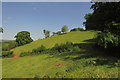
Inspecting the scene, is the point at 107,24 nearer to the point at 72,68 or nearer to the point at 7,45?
the point at 72,68

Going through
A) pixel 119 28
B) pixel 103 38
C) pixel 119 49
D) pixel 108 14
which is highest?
pixel 108 14

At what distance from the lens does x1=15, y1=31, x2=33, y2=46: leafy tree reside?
167 ft

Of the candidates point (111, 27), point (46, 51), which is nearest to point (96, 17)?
point (111, 27)

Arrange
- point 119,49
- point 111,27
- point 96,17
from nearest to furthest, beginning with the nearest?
1. point 111,27
2. point 119,49
3. point 96,17

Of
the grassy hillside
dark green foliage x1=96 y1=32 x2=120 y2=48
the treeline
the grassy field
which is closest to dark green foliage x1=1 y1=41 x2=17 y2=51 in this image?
the grassy hillside

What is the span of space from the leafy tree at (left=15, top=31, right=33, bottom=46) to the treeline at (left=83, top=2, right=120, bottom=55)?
4185 cm

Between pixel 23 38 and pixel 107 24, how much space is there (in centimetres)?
4696

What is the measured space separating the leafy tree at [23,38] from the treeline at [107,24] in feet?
137

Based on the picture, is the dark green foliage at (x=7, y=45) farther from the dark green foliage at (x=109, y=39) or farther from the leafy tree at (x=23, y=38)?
the dark green foliage at (x=109, y=39)

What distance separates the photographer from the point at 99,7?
15820 mm

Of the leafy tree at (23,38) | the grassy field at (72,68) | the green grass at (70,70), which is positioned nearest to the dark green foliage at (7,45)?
the leafy tree at (23,38)

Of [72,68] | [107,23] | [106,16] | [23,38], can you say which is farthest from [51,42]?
[72,68]

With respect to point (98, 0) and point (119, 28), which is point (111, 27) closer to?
point (119, 28)

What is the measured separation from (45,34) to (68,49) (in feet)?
150
